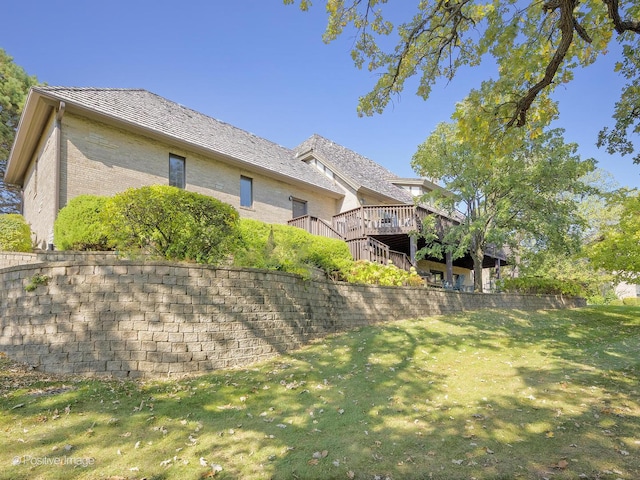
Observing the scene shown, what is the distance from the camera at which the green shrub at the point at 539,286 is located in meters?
18.3

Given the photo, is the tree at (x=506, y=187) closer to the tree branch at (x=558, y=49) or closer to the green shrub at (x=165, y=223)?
the tree branch at (x=558, y=49)

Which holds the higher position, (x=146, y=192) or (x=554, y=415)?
(x=146, y=192)

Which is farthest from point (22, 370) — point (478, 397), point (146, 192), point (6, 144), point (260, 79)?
point (6, 144)

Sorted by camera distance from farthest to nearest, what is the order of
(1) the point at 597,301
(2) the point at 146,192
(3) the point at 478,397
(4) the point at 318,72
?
(1) the point at 597,301, (4) the point at 318,72, (2) the point at 146,192, (3) the point at 478,397

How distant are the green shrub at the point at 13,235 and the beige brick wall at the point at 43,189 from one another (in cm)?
71

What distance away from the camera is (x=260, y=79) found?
13414 millimetres

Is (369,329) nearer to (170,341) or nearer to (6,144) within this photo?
(170,341)

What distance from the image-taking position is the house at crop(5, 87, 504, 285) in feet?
39.1

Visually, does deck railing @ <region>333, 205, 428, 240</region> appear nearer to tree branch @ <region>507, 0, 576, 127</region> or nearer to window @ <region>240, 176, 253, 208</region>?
window @ <region>240, 176, 253, 208</region>

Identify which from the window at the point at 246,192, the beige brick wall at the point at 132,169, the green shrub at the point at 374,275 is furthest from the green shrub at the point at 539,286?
the window at the point at 246,192

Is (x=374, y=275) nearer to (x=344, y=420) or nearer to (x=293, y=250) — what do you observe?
(x=293, y=250)

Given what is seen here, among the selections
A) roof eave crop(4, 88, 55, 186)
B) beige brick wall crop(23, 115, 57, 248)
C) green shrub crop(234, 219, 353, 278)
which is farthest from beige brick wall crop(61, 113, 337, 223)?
green shrub crop(234, 219, 353, 278)

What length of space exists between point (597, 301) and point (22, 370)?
3550 centimetres

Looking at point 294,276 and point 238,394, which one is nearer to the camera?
point 238,394
